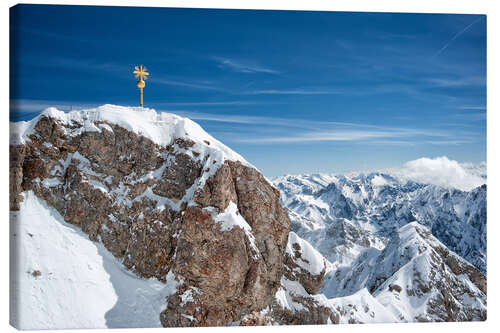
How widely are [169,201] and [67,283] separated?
4.15m

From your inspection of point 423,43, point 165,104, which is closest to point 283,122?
point 165,104

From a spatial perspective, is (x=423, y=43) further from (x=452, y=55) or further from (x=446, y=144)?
(x=446, y=144)

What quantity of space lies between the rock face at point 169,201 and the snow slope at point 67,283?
0.41 meters

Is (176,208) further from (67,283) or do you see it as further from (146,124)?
(67,283)

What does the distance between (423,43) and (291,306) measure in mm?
10825

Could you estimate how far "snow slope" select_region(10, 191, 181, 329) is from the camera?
9.77 metres

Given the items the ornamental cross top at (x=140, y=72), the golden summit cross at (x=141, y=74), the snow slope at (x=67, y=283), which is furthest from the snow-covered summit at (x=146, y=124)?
the snow slope at (x=67, y=283)

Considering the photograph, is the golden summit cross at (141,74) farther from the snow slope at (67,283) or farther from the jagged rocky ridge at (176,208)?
the snow slope at (67,283)

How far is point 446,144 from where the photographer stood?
12672 mm

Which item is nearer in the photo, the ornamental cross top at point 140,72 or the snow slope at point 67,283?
the snow slope at point 67,283

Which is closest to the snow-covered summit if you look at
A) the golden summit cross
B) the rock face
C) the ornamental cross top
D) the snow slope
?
the rock face

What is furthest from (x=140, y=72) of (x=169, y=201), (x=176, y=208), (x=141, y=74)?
(x=176, y=208)

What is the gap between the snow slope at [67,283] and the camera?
384 inches

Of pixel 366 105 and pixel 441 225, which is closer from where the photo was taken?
pixel 366 105
